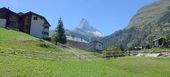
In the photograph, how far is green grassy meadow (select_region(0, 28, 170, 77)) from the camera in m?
38.8

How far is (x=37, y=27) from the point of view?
138750mm

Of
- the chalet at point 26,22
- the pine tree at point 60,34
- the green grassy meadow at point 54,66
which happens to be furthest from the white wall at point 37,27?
the green grassy meadow at point 54,66

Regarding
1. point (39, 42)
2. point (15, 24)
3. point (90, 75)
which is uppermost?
point (15, 24)

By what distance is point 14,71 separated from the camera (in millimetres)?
36844

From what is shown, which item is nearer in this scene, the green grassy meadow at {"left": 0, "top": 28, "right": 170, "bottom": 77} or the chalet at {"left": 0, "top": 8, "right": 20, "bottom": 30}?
the green grassy meadow at {"left": 0, "top": 28, "right": 170, "bottom": 77}

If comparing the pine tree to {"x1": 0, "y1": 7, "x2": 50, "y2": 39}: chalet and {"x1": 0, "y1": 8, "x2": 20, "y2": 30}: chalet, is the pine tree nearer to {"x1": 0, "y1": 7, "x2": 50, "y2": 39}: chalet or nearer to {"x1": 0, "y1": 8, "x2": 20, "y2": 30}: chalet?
{"x1": 0, "y1": 7, "x2": 50, "y2": 39}: chalet

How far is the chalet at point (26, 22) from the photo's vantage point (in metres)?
130

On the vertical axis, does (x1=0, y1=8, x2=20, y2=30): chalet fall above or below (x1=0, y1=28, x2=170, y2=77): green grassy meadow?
above

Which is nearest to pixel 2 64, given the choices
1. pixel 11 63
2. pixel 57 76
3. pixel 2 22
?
pixel 11 63

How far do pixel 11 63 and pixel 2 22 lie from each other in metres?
89.3

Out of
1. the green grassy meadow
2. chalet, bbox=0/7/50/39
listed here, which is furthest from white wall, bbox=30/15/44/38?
the green grassy meadow

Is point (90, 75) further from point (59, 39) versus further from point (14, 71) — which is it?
point (59, 39)

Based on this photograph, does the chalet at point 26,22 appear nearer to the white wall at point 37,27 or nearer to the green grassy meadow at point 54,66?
the white wall at point 37,27

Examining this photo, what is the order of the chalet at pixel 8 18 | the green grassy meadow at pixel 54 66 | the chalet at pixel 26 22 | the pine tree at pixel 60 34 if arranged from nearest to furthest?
the green grassy meadow at pixel 54 66 < the chalet at pixel 8 18 < the chalet at pixel 26 22 < the pine tree at pixel 60 34
